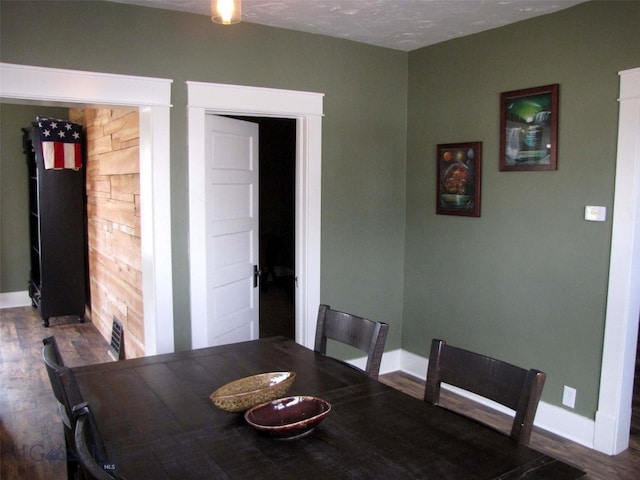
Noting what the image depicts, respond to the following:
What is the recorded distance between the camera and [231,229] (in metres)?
3.85

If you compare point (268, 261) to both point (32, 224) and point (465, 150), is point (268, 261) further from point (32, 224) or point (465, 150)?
point (465, 150)

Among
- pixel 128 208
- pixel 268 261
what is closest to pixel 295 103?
pixel 128 208

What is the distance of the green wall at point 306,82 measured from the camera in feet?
9.86

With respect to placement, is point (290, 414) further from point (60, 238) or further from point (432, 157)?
point (60, 238)

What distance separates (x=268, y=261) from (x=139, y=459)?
255 inches

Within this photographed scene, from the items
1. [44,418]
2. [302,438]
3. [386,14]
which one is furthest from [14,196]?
[302,438]

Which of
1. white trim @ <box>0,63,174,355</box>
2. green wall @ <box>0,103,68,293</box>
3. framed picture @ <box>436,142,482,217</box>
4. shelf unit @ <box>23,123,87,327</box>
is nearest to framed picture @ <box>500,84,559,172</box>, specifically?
framed picture @ <box>436,142,482,217</box>

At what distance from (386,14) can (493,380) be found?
237 cm

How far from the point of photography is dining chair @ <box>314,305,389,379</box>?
2.27 m

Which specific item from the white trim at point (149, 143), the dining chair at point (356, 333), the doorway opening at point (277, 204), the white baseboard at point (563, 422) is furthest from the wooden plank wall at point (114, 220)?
the doorway opening at point (277, 204)

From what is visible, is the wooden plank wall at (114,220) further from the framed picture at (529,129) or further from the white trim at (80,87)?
the framed picture at (529,129)

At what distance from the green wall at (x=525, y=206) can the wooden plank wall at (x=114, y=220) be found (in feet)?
6.89

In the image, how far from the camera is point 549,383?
3.43 metres

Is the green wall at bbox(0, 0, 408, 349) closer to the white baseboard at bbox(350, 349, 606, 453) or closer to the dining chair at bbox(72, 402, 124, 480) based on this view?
the white baseboard at bbox(350, 349, 606, 453)
